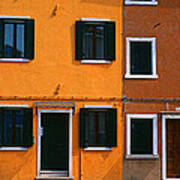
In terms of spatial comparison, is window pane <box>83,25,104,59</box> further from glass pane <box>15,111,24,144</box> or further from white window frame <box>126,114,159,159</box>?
glass pane <box>15,111,24,144</box>

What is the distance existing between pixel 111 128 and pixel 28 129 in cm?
288

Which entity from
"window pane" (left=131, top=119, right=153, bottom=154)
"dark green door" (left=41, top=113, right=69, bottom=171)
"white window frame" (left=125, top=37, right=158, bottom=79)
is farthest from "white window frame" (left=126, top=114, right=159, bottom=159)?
"dark green door" (left=41, top=113, right=69, bottom=171)

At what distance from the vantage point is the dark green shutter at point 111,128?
12148 mm

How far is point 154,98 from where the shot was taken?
1236 cm

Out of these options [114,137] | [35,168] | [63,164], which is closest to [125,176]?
[114,137]

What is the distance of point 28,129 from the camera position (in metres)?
12.0

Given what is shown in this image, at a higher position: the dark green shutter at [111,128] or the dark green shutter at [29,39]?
the dark green shutter at [29,39]

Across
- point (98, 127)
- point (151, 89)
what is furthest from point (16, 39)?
point (151, 89)

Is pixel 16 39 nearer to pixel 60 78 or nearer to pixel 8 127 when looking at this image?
pixel 60 78

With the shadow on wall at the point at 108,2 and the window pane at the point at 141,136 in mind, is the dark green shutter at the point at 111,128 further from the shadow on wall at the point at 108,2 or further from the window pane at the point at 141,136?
the shadow on wall at the point at 108,2

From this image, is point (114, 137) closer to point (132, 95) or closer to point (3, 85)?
point (132, 95)

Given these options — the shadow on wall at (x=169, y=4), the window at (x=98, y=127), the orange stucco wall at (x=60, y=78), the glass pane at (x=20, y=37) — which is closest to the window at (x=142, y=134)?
the orange stucco wall at (x=60, y=78)

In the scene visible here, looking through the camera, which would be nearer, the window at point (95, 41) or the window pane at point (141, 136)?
the window at point (95, 41)

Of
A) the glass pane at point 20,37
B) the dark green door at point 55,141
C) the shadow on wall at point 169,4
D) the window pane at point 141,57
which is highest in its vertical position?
the shadow on wall at point 169,4
